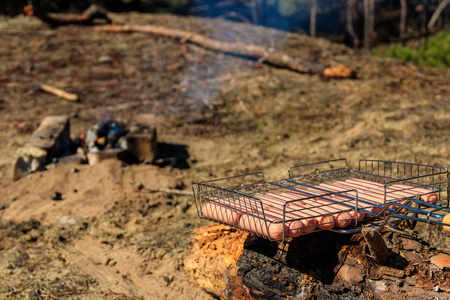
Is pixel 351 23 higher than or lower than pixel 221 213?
higher

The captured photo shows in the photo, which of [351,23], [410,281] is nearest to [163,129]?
[410,281]

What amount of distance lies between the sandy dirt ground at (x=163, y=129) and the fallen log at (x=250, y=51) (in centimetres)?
24

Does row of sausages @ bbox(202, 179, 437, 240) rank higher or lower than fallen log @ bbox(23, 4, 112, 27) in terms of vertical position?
lower

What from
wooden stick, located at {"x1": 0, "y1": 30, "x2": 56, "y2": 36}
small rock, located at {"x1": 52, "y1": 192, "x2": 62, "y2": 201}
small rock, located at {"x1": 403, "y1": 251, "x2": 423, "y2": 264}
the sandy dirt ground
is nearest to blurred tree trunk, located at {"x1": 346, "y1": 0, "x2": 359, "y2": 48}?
the sandy dirt ground

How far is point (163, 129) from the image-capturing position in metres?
9.78

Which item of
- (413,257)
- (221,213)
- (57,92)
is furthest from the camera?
(57,92)

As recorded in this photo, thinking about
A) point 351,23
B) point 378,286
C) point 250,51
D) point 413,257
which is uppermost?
point 351,23

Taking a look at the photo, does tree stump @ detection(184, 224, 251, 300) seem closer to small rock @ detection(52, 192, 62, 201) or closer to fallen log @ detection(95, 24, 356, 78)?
small rock @ detection(52, 192, 62, 201)

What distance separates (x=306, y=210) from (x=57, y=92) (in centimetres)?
1036

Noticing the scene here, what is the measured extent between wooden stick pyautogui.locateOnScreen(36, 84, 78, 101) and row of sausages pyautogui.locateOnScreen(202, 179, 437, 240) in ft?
30.3

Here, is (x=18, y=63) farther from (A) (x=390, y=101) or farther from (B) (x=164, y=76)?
(A) (x=390, y=101)

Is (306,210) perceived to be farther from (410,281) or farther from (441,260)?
(441,260)

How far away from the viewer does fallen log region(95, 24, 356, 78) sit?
1173 centimetres

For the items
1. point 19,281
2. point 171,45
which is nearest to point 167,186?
point 19,281
